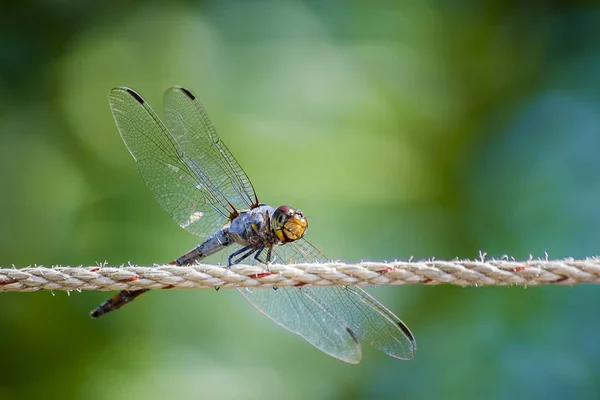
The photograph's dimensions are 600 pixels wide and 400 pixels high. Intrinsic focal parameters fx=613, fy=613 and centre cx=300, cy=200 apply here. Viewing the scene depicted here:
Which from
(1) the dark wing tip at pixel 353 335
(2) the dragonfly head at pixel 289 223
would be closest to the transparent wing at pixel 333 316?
(1) the dark wing tip at pixel 353 335

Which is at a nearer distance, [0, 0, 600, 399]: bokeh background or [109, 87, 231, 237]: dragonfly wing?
[109, 87, 231, 237]: dragonfly wing

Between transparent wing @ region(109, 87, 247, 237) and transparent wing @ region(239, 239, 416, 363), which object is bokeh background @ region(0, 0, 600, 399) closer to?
transparent wing @ region(109, 87, 247, 237)

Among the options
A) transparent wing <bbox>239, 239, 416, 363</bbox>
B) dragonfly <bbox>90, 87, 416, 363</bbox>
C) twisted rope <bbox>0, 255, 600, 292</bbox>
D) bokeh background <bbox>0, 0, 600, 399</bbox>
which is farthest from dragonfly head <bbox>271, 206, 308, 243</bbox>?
bokeh background <bbox>0, 0, 600, 399</bbox>

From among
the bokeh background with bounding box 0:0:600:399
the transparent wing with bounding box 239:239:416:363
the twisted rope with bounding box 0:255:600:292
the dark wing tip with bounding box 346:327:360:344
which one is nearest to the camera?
the twisted rope with bounding box 0:255:600:292

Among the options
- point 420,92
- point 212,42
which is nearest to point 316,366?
point 420,92

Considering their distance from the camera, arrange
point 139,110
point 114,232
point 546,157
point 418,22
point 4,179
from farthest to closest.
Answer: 1. point 418,22
2. point 546,157
3. point 4,179
4. point 114,232
5. point 139,110

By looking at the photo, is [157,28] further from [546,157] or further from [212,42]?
[546,157]
